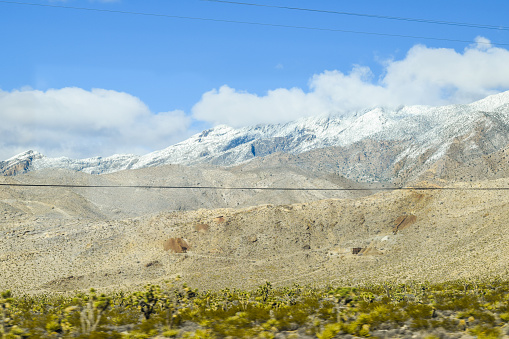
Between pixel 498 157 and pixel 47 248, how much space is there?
137 metres

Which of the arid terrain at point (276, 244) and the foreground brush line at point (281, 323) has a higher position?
the arid terrain at point (276, 244)

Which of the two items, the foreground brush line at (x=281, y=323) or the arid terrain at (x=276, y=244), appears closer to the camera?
the foreground brush line at (x=281, y=323)

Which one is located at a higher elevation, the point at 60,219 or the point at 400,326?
the point at 60,219

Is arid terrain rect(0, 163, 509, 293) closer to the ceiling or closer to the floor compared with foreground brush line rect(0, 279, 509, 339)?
closer to the ceiling

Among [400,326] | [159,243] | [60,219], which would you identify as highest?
[60,219]

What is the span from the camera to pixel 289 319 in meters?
18.8

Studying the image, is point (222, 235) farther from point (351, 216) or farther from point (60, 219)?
point (60, 219)

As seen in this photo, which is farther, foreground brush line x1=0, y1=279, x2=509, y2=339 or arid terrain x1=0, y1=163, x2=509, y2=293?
arid terrain x1=0, y1=163, x2=509, y2=293

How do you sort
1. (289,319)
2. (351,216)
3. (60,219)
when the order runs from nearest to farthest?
(289,319), (351,216), (60,219)

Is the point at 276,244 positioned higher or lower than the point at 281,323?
higher

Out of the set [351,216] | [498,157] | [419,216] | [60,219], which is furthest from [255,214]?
[498,157]

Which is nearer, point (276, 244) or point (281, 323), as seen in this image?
point (281, 323)

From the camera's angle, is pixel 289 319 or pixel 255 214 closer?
pixel 289 319

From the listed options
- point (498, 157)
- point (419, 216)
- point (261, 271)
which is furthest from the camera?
point (498, 157)
